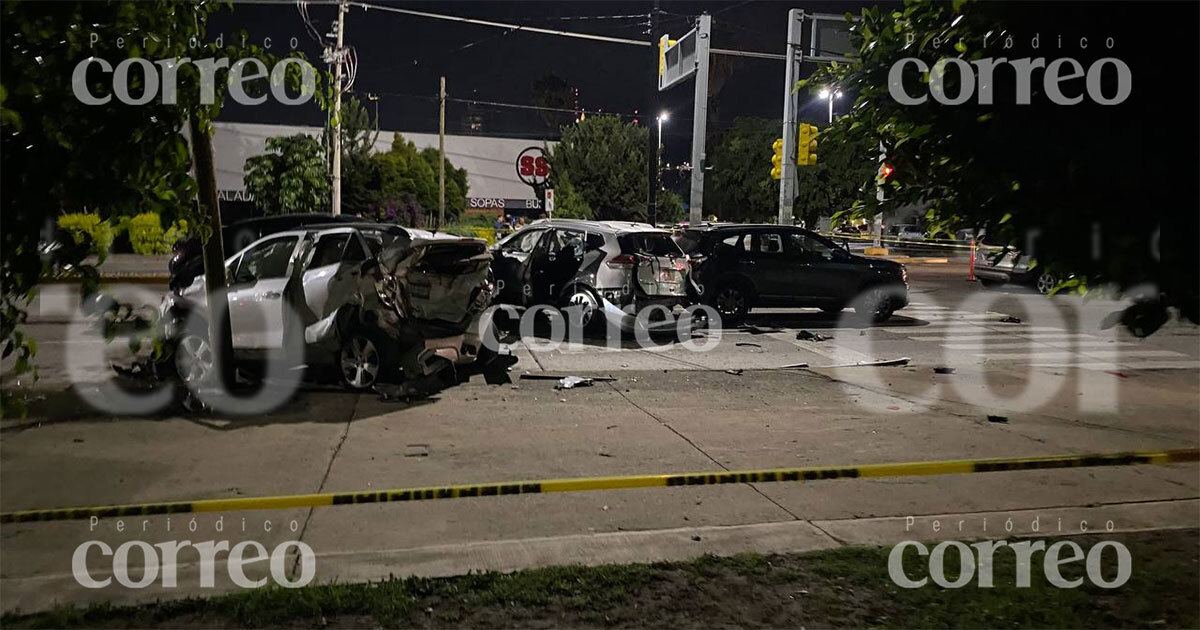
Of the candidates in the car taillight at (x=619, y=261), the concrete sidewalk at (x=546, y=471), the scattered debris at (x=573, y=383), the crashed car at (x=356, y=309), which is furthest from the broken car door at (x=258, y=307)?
the car taillight at (x=619, y=261)

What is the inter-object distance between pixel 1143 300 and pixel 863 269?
13158 mm

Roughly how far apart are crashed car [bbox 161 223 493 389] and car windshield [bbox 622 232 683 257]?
12.1ft

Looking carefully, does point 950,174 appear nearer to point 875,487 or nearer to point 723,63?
point 875,487

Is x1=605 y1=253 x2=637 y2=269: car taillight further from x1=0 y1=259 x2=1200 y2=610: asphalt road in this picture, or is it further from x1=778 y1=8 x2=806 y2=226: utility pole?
x1=778 y1=8 x2=806 y2=226: utility pole

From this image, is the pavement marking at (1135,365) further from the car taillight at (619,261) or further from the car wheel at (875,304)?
the car taillight at (619,261)

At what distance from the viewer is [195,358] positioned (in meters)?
9.34

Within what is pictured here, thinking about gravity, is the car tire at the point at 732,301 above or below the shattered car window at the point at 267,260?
below

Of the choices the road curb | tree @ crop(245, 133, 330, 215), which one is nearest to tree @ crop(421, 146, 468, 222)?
tree @ crop(245, 133, 330, 215)

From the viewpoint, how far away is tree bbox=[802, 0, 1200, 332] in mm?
2877

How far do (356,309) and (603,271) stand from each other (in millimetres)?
4630

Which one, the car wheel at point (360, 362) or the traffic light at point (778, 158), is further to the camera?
the traffic light at point (778, 158)

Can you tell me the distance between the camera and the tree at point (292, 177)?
3372 centimetres

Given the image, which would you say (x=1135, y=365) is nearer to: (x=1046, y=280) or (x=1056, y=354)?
(x=1056, y=354)

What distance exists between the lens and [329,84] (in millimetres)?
5145
